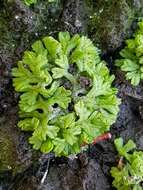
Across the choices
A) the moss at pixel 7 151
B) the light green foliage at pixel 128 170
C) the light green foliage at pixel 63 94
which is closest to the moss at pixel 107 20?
the light green foliage at pixel 63 94

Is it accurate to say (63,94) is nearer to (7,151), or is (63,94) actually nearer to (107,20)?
(7,151)

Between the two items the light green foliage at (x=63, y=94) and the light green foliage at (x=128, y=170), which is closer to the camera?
the light green foliage at (x=63, y=94)

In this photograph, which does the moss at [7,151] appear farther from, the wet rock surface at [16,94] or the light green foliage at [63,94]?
the light green foliage at [63,94]

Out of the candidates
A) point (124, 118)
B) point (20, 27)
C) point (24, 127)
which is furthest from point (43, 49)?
point (124, 118)

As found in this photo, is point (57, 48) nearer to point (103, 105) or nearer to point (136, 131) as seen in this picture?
point (103, 105)

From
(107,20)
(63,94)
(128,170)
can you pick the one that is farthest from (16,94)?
(128,170)

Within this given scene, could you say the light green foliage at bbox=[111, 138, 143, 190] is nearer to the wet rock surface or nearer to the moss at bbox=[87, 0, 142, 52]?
the wet rock surface
